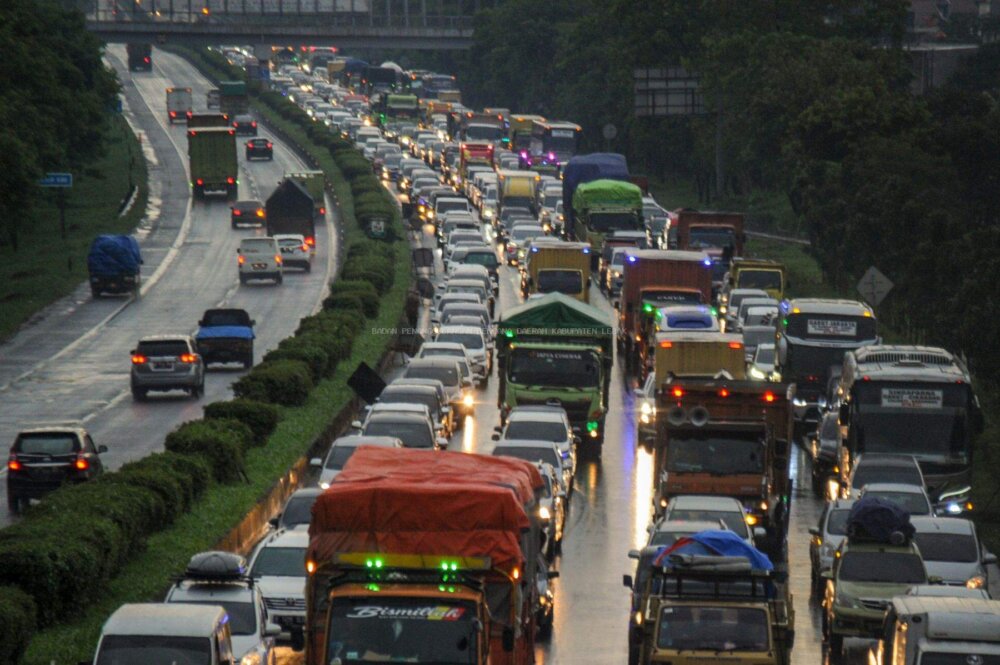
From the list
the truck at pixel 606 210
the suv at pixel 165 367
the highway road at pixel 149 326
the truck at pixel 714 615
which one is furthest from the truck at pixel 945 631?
the truck at pixel 606 210

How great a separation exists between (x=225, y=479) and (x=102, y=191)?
8158 cm

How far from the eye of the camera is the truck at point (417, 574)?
64.3 ft

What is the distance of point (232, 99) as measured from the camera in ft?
531

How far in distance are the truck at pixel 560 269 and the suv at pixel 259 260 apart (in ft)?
49.1

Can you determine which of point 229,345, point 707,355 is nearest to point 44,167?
point 229,345

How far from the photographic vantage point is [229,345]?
56.8 meters

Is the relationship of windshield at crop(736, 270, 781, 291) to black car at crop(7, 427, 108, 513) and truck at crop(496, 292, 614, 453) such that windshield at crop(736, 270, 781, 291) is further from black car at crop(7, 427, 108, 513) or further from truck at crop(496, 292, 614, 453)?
black car at crop(7, 427, 108, 513)

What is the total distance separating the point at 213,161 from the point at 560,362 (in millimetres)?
67396

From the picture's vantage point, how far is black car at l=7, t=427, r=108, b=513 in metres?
36.2

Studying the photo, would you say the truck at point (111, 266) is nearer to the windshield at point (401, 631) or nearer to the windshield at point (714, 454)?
the windshield at point (714, 454)

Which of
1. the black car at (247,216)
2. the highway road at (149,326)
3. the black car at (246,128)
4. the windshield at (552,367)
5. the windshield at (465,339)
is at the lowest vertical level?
the highway road at (149,326)

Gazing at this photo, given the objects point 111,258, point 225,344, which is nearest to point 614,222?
point 111,258

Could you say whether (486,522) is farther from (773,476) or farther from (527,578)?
(773,476)

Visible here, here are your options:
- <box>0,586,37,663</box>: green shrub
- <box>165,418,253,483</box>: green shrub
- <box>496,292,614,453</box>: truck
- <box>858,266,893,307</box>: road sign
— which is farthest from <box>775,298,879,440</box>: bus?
<box>0,586,37,663</box>: green shrub
